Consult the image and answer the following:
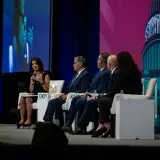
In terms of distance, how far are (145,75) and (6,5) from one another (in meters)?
4.13

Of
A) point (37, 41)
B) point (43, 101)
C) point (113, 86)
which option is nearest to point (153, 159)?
point (113, 86)

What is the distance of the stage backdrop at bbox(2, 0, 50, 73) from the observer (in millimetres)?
8586

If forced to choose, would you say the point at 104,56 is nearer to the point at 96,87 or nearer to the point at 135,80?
the point at 96,87

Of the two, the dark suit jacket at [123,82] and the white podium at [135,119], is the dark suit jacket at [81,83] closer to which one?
the dark suit jacket at [123,82]

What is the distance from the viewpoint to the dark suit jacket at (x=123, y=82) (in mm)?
5270

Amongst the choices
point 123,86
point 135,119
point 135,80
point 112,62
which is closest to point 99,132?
point 135,119

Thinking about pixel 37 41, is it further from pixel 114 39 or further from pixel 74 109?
pixel 74 109

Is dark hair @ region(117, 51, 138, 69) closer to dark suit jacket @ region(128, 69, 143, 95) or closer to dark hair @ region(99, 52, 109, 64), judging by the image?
dark suit jacket @ region(128, 69, 143, 95)

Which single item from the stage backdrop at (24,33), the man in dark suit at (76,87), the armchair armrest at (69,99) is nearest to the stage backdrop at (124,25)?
the man in dark suit at (76,87)

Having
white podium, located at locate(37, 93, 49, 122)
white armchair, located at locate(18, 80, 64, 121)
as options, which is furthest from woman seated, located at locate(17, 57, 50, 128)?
white podium, located at locate(37, 93, 49, 122)

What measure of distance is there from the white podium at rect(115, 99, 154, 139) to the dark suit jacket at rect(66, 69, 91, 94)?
3.91ft

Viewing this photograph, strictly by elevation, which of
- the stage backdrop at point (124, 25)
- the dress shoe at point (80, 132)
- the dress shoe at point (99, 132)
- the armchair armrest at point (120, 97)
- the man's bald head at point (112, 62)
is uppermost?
the stage backdrop at point (124, 25)

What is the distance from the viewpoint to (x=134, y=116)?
5.31 metres

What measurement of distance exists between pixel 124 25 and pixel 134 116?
229 centimetres
